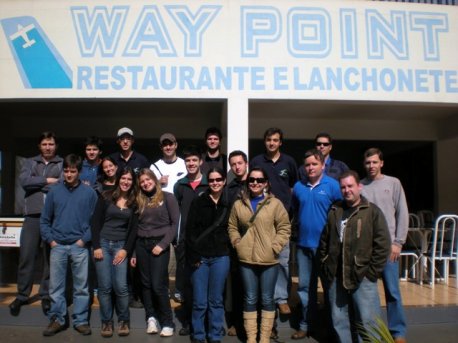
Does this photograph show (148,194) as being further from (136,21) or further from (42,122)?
(42,122)

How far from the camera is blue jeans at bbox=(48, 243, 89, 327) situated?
4.37 m

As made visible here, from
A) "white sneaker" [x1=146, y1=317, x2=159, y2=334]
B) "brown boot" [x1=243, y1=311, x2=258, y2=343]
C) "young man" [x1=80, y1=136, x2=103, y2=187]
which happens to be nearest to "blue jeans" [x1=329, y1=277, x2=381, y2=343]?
"brown boot" [x1=243, y1=311, x2=258, y2=343]

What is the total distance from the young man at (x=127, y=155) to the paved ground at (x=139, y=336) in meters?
1.79

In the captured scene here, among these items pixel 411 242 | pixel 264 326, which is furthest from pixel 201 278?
pixel 411 242

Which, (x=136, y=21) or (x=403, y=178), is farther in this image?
(x=403, y=178)

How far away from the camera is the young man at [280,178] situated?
174 inches

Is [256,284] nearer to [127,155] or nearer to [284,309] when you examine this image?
[284,309]

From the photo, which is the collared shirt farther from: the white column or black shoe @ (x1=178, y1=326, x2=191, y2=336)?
black shoe @ (x1=178, y1=326, x2=191, y2=336)

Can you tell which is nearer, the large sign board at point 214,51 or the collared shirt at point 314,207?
the collared shirt at point 314,207

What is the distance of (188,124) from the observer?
33.2 ft

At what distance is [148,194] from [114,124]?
6.20 m

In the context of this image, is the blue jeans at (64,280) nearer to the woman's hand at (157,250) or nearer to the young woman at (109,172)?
the young woman at (109,172)

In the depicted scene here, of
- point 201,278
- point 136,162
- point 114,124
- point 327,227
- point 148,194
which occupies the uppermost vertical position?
point 114,124

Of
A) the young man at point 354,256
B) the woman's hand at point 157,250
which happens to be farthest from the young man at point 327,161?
the woman's hand at point 157,250
